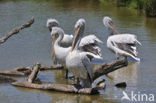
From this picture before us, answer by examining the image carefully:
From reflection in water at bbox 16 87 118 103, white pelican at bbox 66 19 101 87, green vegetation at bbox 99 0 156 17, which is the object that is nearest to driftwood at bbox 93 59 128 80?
white pelican at bbox 66 19 101 87

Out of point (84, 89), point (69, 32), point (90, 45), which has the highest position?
point (69, 32)

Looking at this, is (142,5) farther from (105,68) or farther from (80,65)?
(80,65)

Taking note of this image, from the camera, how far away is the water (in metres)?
A: 7.87

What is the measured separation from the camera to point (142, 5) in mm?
21266

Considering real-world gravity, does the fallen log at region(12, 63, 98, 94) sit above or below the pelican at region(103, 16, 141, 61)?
below

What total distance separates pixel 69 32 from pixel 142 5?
277 inches

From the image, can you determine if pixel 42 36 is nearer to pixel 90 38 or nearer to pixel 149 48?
pixel 149 48

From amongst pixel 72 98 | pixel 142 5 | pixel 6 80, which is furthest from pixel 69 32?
pixel 72 98

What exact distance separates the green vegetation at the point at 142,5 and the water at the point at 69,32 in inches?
12.9

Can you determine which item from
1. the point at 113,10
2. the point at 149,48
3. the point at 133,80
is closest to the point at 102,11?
the point at 113,10

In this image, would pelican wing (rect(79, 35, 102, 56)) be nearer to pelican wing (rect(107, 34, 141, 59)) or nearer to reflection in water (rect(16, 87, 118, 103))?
pelican wing (rect(107, 34, 141, 59))

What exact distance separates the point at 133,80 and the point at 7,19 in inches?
415

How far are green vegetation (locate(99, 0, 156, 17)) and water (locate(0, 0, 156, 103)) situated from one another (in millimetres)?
327

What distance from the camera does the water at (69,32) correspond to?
7871mm
